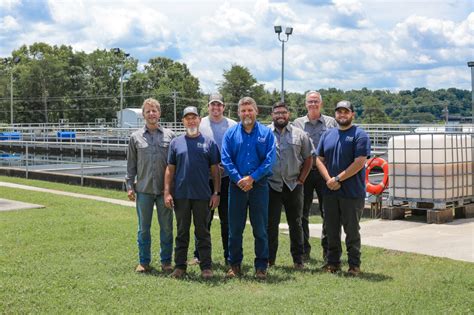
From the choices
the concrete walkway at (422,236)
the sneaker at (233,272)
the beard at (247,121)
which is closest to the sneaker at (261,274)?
the sneaker at (233,272)

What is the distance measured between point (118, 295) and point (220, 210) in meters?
1.75

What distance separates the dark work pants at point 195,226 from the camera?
6.40 metres

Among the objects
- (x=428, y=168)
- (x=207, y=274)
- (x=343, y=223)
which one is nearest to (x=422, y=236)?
(x=428, y=168)

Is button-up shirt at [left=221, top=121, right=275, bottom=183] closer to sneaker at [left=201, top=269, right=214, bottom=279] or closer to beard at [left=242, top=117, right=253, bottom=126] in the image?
beard at [left=242, top=117, right=253, bottom=126]

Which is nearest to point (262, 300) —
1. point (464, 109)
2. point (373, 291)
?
point (373, 291)

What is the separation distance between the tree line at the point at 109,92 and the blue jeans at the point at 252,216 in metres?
66.3

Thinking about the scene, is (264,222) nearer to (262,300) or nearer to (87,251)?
(262,300)

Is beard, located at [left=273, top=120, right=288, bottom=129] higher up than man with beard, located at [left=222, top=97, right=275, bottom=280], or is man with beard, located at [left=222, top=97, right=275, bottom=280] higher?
beard, located at [left=273, top=120, right=288, bottom=129]

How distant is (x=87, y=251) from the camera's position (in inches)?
301

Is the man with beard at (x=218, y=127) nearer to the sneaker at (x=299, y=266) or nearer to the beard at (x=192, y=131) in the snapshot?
the beard at (x=192, y=131)

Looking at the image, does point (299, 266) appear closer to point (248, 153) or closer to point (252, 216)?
point (252, 216)

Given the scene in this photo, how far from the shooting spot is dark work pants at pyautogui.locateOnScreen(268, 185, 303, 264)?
22.3 ft

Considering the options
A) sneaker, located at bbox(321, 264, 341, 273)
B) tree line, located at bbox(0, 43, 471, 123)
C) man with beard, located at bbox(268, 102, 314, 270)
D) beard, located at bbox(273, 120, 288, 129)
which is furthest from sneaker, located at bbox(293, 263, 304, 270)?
tree line, located at bbox(0, 43, 471, 123)

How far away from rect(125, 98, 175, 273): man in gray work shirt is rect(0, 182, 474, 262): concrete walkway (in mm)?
2941
